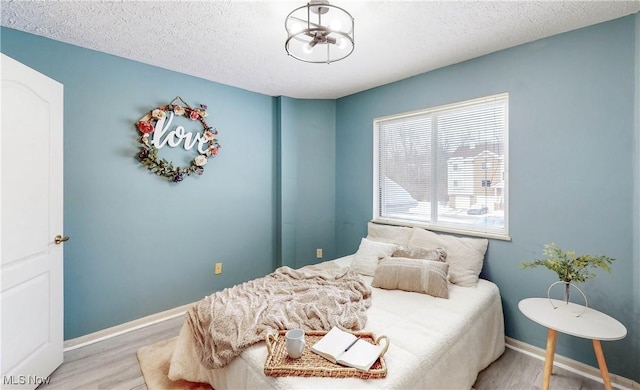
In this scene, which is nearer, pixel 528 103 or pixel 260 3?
pixel 260 3

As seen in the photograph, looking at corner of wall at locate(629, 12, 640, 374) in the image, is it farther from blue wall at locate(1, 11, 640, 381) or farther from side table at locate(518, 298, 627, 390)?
side table at locate(518, 298, 627, 390)

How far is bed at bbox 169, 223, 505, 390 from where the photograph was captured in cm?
140

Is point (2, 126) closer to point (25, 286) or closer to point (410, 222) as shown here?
point (25, 286)

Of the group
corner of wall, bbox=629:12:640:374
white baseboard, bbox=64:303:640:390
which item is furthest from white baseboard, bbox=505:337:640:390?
corner of wall, bbox=629:12:640:374

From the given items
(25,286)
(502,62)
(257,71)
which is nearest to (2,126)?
(25,286)

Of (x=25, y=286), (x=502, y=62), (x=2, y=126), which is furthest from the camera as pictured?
(x=502, y=62)

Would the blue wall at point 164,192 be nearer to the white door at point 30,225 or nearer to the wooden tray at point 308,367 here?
the white door at point 30,225

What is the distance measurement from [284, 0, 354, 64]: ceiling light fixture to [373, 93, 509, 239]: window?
3.84ft

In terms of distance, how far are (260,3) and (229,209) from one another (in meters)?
2.14

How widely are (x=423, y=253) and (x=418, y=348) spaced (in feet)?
3.53

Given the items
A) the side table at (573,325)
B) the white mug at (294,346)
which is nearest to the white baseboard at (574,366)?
the side table at (573,325)

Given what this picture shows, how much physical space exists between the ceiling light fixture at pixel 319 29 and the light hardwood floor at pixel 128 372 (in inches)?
94.6

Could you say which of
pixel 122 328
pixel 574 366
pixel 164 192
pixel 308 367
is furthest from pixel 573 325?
pixel 122 328

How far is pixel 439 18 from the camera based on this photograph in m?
1.94
